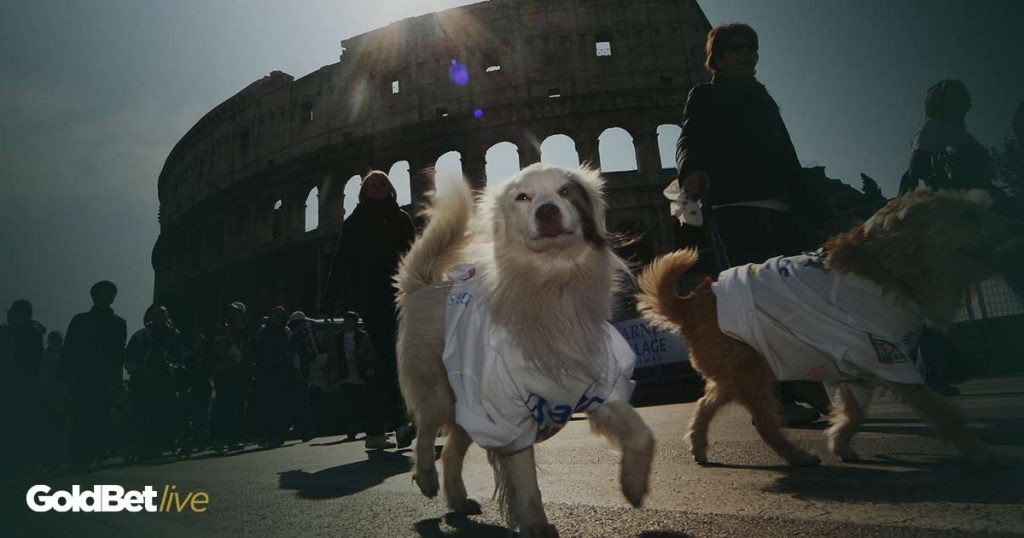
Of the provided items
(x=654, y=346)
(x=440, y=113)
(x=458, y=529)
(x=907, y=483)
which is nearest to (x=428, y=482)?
(x=458, y=529)

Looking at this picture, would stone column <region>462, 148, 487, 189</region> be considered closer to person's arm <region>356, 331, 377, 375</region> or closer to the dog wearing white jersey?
person's arm <region>356, 331, 377, 375</region>

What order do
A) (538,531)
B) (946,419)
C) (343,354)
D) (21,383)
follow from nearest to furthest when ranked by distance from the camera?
Answer: (538,531) → (946,419) → (21,383) → (343,354)

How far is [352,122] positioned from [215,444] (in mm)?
26139

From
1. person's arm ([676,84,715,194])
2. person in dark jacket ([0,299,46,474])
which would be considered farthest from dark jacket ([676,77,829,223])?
person in dark jacket ([0,299,46,474])

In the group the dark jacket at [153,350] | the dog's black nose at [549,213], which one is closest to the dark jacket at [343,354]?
the dark jacket at [153,350]

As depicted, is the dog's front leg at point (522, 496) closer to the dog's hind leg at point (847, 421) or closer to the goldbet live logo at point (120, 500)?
the dog's hind leg at point (847, 421)

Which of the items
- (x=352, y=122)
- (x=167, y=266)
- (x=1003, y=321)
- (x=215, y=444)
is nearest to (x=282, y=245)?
(x=352, y=122)

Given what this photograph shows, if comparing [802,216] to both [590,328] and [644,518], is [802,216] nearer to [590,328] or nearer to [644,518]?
[590,328]

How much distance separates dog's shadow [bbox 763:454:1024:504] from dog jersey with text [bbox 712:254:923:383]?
0.39 meters

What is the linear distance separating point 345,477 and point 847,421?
10.3 ft

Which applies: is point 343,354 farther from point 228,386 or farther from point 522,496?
point 522,496

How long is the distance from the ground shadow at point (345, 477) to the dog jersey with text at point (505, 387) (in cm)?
Answer: 154

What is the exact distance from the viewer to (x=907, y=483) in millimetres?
1961

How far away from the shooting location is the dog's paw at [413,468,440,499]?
2.41 meters
